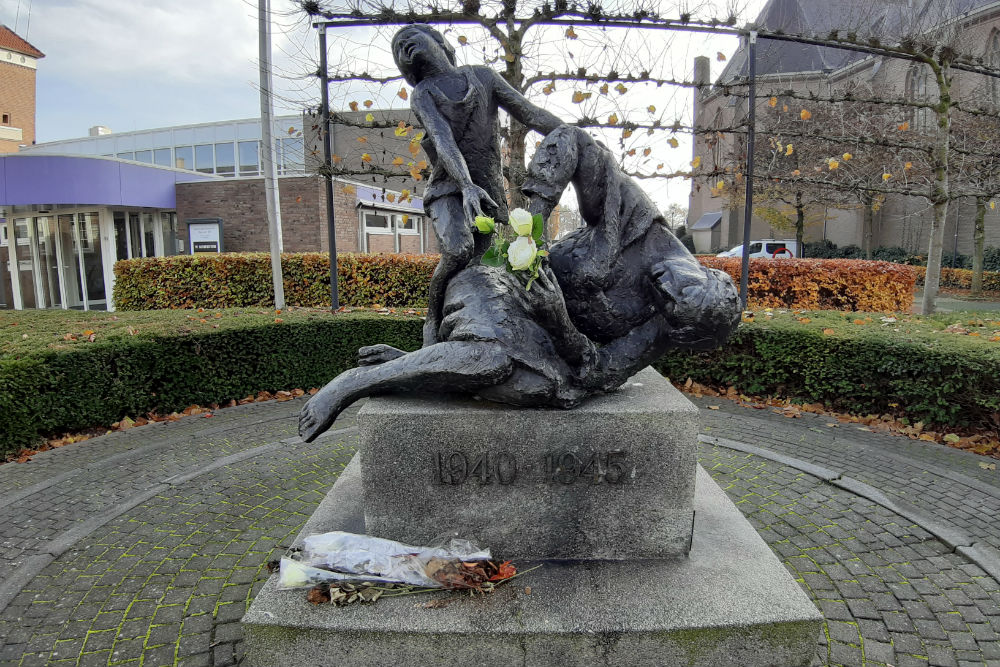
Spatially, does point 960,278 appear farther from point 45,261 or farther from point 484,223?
point 45,261

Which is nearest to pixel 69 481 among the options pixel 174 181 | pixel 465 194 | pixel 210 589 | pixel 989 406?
pixel 210 589

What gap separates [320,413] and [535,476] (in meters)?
1.15

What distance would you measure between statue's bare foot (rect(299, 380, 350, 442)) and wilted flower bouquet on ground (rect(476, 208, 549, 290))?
1085 mm

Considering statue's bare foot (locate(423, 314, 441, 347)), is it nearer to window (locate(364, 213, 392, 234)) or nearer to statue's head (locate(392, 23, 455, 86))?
statue's head (locate(392, 23, 455, 86))

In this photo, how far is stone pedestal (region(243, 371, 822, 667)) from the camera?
8.13 ft

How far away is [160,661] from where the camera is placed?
271cm

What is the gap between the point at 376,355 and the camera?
3.53 meters

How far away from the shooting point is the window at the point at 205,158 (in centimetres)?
3061

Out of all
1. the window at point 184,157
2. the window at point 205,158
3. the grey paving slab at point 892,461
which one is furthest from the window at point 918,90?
the window at point 184,157

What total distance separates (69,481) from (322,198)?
47.4 feet

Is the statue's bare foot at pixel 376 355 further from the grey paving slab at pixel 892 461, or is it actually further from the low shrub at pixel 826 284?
the low shrub at pixel 826 284

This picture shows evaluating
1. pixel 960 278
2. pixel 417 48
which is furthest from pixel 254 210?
pixel 960 278

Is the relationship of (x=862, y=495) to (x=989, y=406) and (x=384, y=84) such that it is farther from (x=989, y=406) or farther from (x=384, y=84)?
(x=384, y=84)

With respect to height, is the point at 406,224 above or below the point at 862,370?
above
